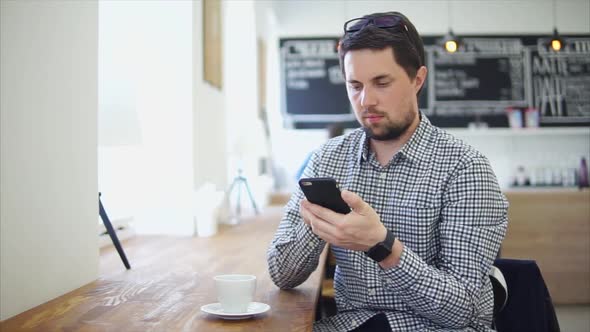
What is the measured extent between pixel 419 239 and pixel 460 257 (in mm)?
125

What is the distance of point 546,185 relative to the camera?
18.6ft

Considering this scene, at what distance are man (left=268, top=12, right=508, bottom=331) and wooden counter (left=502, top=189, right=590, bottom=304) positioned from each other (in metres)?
3.58

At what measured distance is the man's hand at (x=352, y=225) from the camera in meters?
1.11

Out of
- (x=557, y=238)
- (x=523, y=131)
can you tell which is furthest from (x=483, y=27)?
(x=557, y=238)

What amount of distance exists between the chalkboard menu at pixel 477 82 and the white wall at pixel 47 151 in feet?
14.6

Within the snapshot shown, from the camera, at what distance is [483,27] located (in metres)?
5.97

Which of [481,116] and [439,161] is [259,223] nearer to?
[439,161]

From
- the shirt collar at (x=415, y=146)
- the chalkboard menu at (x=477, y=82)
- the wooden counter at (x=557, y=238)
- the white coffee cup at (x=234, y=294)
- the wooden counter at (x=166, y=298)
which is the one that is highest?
the chalkboard menu at (x=477, y=82)

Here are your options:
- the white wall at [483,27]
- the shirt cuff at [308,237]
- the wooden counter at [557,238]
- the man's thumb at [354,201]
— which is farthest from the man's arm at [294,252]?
the white wall at [483,27]

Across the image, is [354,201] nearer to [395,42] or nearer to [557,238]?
[395,42]

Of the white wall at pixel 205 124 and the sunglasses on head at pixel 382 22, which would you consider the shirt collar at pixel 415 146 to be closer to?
the sunglasses on head at pixel 382 22

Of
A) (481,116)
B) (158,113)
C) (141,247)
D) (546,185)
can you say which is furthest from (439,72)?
(141,247)

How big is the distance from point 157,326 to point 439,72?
17.3ft

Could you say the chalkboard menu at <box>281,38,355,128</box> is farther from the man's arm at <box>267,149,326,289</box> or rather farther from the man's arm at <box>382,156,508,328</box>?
the man's arm at <box>382,156,508,328</box>
